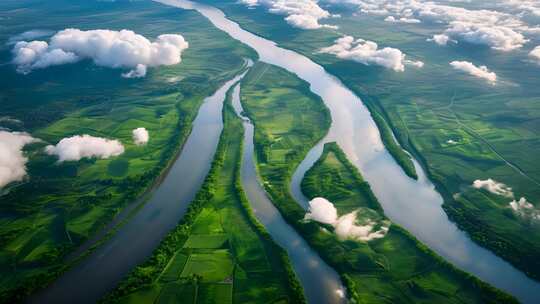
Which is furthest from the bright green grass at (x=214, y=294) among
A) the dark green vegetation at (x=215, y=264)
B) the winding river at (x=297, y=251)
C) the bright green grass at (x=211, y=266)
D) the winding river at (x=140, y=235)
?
the winding river at (x=140, y=235)

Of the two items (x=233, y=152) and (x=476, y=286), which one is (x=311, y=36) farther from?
(x=476, y=286)

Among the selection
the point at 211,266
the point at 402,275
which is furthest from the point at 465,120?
the point at 211,266

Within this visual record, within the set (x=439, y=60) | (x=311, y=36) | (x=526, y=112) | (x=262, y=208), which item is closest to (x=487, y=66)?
Result: (x=439, y=60)

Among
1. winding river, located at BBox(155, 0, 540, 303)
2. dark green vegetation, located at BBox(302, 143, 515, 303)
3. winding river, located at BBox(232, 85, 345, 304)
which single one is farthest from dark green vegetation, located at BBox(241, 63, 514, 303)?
winding river, located at BBox(155, 0, 540, 303)

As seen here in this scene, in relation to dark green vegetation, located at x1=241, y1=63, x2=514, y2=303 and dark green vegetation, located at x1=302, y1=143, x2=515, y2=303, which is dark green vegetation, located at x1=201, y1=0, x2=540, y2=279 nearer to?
dark green vegetation, located at x1=302, y1=143, x2=515, y2=303

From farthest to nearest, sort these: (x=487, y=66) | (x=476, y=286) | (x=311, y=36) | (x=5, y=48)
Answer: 1. (x=311, y=36)
2. (x=5, y=48)
3. (x=487, y=66)
4. (x=476, y=286)

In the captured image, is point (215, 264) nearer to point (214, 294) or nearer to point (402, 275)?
point (214, 294)
